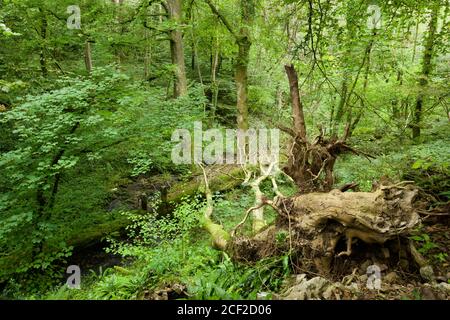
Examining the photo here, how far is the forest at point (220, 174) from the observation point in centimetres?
407

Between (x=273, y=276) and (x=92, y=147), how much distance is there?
16.6 feet

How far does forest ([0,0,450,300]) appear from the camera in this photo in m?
4.07

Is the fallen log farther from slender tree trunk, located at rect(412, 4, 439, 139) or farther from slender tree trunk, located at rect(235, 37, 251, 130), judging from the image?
slender tree trunk, located at rect(235, 37, 251, 130)

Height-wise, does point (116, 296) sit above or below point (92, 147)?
below

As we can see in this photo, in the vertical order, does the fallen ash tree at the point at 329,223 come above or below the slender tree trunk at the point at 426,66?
below

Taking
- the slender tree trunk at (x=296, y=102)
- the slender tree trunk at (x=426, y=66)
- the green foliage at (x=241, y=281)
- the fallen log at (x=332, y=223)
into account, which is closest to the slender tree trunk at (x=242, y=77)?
the slender tree trunk at (x=296, y=102)

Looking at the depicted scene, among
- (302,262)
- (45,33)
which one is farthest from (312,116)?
(45,33)

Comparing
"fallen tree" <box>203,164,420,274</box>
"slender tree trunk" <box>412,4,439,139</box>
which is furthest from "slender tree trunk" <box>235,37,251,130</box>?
"fallen tree" <box>203,164,420,274</box>

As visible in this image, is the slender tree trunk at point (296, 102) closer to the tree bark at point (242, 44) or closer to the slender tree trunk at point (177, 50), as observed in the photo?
the tree bark at point (242, 44)

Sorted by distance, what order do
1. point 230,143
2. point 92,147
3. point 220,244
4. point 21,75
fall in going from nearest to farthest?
point 220,244
point 92,147
point 21,75
point 230,143

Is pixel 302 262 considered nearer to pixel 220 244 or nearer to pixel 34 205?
pixel 220 244

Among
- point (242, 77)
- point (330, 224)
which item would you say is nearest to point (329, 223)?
point (330, 224)

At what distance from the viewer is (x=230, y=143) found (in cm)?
1235

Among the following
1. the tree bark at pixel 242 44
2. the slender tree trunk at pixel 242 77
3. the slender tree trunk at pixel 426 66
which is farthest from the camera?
the slender tree trunk at pixel 242 77
